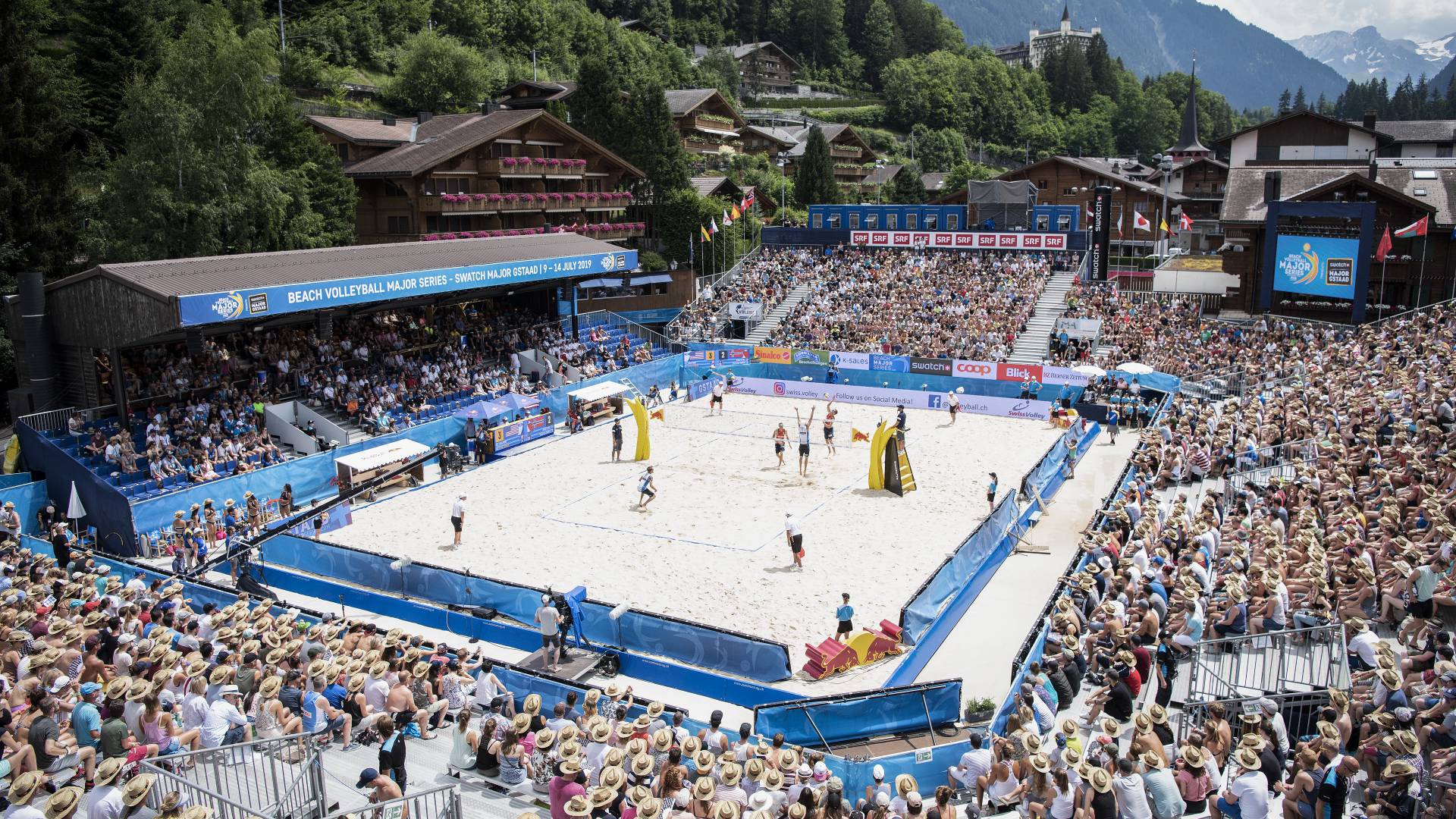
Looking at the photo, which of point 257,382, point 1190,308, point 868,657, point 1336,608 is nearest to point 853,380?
point 1190,308

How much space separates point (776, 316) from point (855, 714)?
35678 millimetres

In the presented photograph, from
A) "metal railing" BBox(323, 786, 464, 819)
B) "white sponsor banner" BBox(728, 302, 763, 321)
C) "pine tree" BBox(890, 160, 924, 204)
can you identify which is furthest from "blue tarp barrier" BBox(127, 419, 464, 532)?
"pine tree" BBox(890, 160, 924, 204)

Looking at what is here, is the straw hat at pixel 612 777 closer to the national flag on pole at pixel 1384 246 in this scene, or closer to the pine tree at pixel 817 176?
the national flag on pole at pixel 1384 246

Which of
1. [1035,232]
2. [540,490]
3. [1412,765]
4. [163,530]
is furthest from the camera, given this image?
[1035,232]

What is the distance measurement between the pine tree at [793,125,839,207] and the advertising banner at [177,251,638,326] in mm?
33695

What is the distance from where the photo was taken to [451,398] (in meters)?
34.1

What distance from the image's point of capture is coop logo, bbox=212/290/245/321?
25.9 m

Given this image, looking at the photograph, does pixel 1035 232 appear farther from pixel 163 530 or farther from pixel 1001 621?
pixel 163 530

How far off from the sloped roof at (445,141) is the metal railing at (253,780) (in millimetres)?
36612

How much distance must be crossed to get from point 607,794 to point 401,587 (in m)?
11.5

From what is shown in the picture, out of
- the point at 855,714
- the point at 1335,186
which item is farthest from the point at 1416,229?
the point at 855,714

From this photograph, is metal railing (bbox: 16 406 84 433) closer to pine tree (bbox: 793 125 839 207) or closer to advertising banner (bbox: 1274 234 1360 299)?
advertising banner (bbox: 1274 234 1360 299)

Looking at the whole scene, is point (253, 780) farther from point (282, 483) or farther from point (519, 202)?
point (519, 202)

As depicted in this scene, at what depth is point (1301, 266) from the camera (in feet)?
123
